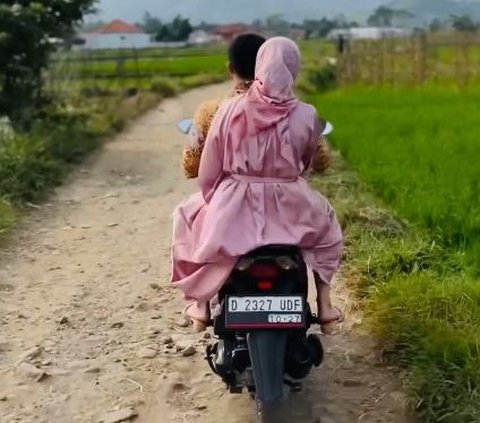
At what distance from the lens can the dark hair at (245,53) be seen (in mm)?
4289

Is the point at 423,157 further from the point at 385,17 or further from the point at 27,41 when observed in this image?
the point at 385,17

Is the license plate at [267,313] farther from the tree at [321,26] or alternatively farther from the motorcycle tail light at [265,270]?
the tree at [321,26]

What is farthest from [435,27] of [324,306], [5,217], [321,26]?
[321,26]

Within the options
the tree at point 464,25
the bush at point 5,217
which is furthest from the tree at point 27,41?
the tree at point 464,25

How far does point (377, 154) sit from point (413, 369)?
20.6ft

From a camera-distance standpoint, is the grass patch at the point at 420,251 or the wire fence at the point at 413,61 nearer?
the grass patch at the point at 420,251

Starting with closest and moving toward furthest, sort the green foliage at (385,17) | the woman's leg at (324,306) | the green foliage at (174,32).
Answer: the woman's leg at (324,306) → the green foliage at (174,32) → the green foliage at (385,17)

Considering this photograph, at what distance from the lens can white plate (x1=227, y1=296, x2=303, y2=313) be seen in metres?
3.82

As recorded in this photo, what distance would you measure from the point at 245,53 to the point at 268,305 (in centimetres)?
110

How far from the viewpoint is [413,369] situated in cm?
438

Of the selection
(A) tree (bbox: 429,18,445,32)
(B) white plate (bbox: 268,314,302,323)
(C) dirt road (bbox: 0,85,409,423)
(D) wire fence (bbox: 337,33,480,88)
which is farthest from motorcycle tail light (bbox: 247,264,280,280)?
(A) tree (bbox: 429,18,445,32)

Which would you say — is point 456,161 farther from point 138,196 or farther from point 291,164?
point 291,164

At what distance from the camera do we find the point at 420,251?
19.6 feet

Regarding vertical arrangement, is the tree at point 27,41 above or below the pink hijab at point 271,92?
below
